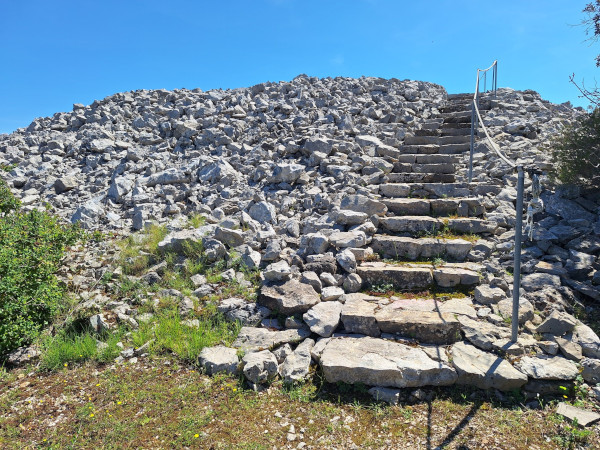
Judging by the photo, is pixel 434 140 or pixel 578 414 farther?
pixel 434 140

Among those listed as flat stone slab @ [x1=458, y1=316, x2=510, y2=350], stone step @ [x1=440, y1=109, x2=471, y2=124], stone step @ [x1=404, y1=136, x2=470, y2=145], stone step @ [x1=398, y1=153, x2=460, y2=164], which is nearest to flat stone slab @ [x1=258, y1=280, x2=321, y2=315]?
flat stone slab @ [x1=458, y1=316, x2=510, y2=350]

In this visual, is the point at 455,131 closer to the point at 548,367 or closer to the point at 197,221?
the point at 197,221

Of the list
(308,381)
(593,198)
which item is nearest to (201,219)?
(308,381)

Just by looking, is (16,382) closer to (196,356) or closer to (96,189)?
(196,356)

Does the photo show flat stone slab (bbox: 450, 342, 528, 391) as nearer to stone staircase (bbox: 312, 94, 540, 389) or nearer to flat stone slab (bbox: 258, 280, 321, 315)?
stone staircase (bbox: 312, 94, 540, 389)

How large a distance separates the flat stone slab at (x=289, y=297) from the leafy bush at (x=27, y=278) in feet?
8.68

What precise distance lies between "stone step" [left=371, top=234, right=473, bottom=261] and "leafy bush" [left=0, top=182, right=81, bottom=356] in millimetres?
4439

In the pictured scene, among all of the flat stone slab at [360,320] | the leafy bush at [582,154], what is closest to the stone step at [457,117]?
the leafy bush at [582,154]

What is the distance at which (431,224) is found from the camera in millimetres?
5875

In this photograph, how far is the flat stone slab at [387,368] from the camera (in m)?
3.57

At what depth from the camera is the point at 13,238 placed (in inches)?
191

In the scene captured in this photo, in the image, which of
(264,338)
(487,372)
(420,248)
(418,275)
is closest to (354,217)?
(420,248)

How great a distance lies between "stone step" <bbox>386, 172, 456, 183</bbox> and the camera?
7000 mm

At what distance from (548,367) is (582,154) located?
155 inches
